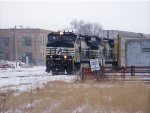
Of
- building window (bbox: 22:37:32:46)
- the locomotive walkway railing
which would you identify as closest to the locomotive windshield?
the locomotive walkway railing

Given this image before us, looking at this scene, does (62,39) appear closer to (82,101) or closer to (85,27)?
(82,101)

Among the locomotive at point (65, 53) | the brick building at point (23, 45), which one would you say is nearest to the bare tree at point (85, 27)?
the brick building at point (23, 45)

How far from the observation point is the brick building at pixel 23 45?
8800 centimetres

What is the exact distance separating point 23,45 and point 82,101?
243 feet

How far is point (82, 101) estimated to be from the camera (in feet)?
51.7

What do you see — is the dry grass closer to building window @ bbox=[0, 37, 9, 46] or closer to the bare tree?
building window @ bbox=[0, 37, 9, 46]

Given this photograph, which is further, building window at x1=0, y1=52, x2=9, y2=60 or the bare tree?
the bare tree

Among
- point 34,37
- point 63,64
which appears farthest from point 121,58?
point 34,37

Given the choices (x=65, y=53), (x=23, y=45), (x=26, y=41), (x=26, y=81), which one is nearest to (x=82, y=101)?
(x=26, y=81)

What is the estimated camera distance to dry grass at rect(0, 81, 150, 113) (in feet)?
46.2

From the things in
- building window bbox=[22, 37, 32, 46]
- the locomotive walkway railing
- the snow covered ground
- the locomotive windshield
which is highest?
building window bbox=[22, 37, 32, 46]

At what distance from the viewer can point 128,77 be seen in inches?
1057

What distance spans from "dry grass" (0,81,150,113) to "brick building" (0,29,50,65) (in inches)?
2738

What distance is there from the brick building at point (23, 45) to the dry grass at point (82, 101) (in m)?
69.6
